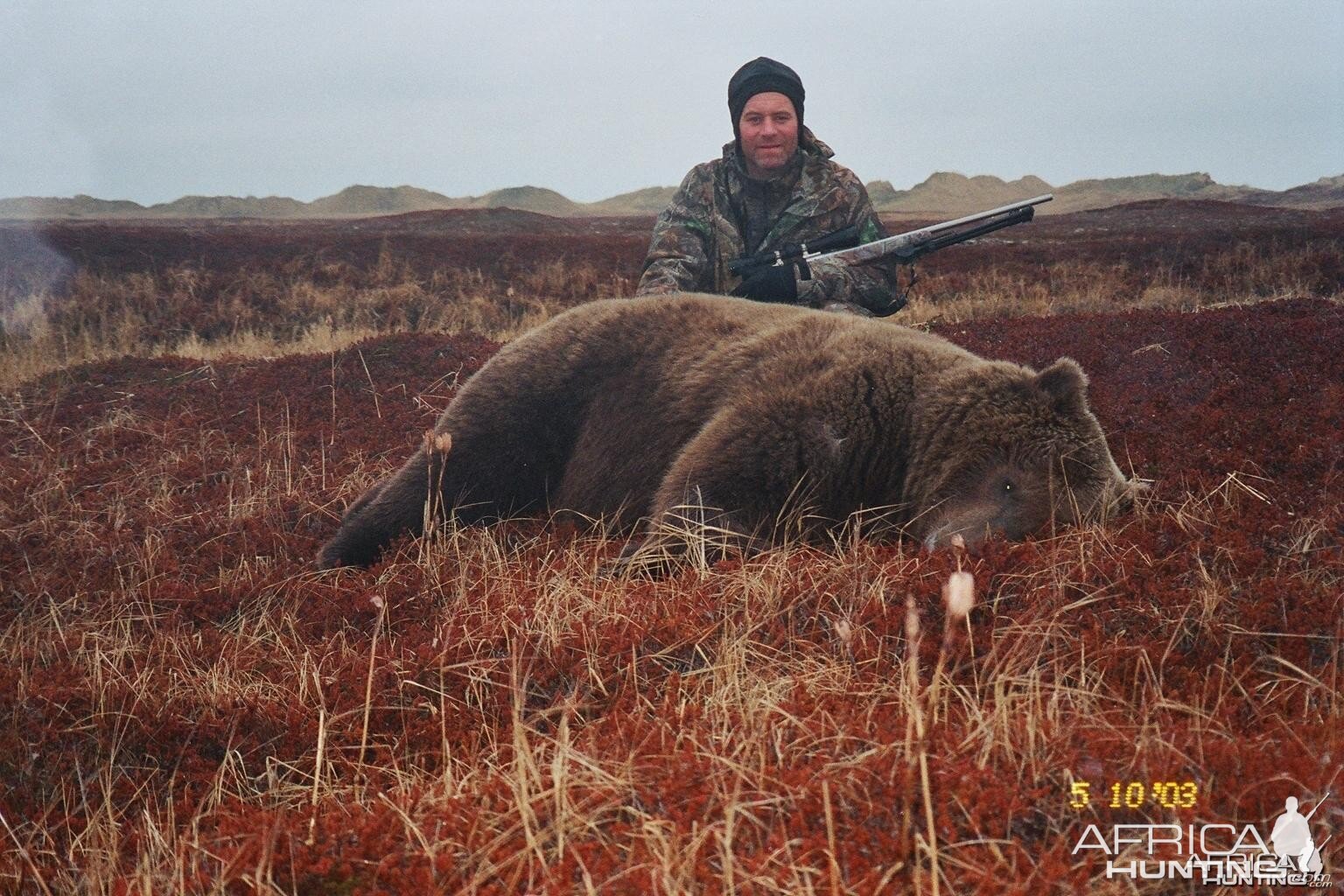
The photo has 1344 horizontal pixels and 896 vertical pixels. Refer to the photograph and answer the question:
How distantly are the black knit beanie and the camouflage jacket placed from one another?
0.23m

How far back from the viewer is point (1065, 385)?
4.14 meters

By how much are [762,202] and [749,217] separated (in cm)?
16

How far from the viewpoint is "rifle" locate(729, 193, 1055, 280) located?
750 cm

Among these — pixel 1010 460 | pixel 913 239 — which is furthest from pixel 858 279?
pixel 1010 460

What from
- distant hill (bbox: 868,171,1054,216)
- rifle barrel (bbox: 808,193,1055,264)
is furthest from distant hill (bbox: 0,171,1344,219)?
rifle barrel (bbox: 808,193,1055,264)

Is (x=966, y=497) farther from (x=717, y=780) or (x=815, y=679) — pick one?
(x=717, y=780)

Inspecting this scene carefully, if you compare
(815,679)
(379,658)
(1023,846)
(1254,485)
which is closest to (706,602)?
(815,679)

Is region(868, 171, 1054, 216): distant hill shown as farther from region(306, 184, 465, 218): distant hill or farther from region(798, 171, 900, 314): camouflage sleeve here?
region(798, 171, 900, 314): camouflage sleeve

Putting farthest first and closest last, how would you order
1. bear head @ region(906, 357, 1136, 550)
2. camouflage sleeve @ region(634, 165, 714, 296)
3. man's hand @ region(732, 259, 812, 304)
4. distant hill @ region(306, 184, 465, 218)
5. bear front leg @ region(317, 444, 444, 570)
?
A: 1. distant hill @ region(306, 184, 465, 218)
2. camouflage sleeve @ region(634, 165, 714, 296)
3. man's hand @ region(732, 259, 812, 304)
4. bear front leg @ region(317, 444, 444, 570)
5. bear head @ region(906, 357, 1136, 550)

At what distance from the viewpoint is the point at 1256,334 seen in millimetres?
6941

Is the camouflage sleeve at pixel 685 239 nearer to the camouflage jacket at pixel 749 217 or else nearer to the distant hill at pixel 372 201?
the camouflage jacket at pixel 749 217

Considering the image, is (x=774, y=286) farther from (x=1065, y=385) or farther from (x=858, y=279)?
(x=1065, y=385)

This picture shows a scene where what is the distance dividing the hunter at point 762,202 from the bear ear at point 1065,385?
3.65 metres

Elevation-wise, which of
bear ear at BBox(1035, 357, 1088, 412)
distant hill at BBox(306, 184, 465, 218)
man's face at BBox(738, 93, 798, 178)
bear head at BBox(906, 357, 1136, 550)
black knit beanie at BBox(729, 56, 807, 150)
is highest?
distant hill at BBox(306, 184, 465, 218)
